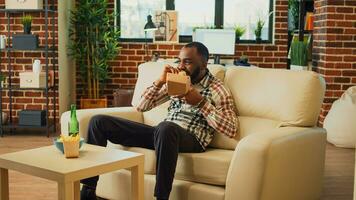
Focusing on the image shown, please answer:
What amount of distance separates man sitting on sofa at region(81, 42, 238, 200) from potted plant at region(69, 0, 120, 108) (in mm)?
2828

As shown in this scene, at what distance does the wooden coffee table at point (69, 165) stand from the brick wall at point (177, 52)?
145 inches

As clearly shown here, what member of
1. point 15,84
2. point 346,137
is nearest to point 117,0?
point 15,84

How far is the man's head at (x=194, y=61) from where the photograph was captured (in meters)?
2.85

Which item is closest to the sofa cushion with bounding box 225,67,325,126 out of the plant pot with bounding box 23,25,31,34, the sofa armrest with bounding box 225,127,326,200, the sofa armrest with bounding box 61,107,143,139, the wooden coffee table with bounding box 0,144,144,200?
the sofa armrest with bounding box 225,127,326,200

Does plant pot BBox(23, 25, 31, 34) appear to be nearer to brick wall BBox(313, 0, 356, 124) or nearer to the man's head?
the man's head

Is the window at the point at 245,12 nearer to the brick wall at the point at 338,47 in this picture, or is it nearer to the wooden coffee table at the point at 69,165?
the brick wall at the point at 338,47

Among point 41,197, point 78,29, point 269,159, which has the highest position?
point 78,29

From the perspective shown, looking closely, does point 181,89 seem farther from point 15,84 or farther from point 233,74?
point 15,84

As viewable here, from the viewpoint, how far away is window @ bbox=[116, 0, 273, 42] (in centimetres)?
614

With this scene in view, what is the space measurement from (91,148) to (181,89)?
594 mm

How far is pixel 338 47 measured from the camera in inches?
197

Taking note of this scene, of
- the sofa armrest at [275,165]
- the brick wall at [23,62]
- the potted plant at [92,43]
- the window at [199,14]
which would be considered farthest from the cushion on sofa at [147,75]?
the window at [199,14]

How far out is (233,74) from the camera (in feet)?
9.76

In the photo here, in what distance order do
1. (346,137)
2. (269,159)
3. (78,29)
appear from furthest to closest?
(78,29), (346,137), (269,159)
